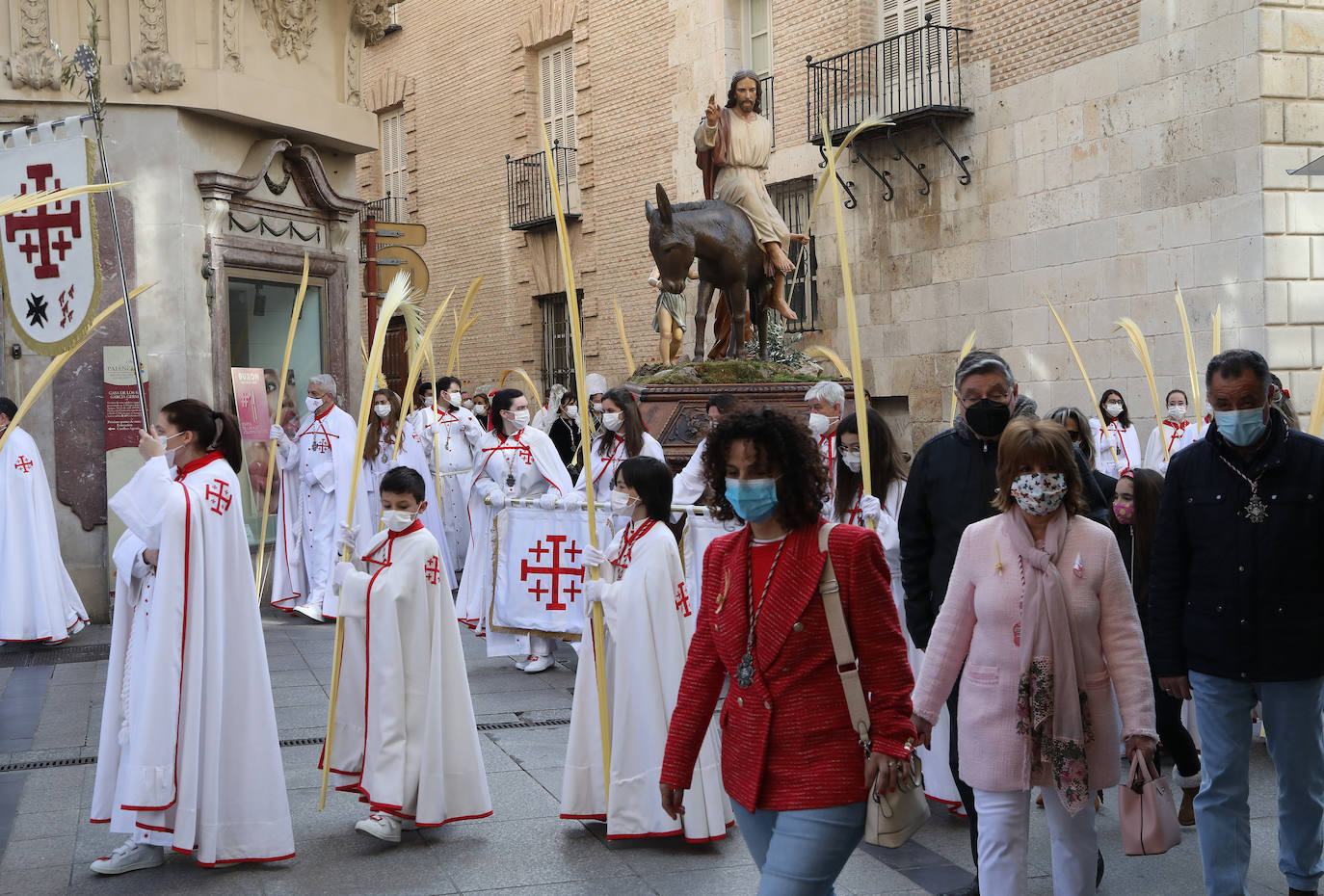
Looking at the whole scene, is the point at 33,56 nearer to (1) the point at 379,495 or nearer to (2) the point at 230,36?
(2) the point at 230,36

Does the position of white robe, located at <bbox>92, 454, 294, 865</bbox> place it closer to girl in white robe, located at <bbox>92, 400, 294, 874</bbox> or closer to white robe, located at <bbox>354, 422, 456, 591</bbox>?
girl in white robe, located at <bbox>92, 400, 294, 874</bbox>

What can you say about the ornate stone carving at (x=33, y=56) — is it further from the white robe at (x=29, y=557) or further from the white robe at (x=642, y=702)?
the white robe at (x=642, y=702)

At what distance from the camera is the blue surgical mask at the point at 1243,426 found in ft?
15.6

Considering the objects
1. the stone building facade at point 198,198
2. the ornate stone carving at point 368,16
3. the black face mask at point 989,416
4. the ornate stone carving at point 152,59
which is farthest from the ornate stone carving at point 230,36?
the black face mask at point 989,416

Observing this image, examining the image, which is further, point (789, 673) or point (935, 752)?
point (935, 752)

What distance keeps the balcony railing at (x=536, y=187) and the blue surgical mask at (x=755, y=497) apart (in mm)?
22593

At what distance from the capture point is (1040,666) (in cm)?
407

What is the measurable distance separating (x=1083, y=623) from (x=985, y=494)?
34.7 inches

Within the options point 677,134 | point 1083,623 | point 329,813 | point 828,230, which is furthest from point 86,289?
point 677,134

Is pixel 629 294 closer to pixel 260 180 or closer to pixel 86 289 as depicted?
pixel 260 180

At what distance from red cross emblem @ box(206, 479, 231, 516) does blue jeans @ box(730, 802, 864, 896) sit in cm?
303

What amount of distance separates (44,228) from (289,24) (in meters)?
7.48

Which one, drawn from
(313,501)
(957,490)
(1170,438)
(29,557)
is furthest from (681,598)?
(1170,438)

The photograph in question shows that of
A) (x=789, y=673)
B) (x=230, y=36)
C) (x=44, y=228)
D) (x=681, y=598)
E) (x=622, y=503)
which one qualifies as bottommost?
(x=681, y=598)
